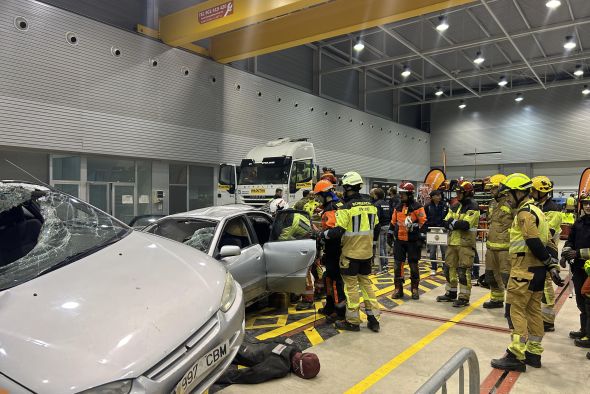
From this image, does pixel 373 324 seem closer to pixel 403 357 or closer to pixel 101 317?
pixel 403 357

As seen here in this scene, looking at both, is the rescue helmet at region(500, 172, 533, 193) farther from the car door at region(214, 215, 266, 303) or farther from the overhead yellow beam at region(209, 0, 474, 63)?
the overhead yellow beam at region(209, 0, 474, 63)

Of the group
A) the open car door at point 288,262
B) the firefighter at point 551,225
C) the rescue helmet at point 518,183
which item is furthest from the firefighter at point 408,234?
the rescue helmet at point 518,183

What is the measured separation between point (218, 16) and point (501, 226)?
901 centimetres

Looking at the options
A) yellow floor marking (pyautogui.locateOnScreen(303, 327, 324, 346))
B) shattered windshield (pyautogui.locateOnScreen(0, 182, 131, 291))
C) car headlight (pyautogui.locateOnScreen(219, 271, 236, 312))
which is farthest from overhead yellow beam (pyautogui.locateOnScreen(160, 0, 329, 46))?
car headlight (pyautogui.locateOnScreen(219, 271, 236, 312))

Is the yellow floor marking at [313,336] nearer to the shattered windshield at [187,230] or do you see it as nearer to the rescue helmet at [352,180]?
the shattered windshield at [187,230]

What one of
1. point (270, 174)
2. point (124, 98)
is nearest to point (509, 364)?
point (270, 174)

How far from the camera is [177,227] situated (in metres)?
5.12

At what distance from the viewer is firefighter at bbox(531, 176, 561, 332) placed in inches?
199

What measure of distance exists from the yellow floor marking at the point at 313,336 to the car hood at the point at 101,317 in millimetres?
2390

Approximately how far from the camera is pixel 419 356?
4.27 meters

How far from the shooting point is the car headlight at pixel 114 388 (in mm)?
1737

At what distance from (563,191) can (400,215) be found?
2350 centimetres

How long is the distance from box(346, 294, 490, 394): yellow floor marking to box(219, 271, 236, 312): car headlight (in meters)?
1.55

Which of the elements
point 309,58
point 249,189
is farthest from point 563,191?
point 249,189
